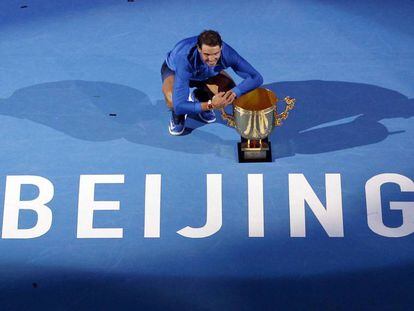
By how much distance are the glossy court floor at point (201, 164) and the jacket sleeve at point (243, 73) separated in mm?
519

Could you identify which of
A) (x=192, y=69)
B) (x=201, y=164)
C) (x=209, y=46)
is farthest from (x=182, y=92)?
(x=201, y=164)

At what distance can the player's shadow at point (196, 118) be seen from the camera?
285 inches

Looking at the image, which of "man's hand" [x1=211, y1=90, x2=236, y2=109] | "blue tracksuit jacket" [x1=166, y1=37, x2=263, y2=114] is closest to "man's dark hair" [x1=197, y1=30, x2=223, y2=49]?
"blue tracksuit jacket" [x1=166, y1=37, x2=263, y2=114]

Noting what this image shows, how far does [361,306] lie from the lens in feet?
20.7

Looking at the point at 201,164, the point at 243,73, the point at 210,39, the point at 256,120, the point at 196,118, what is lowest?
the point at 201,164

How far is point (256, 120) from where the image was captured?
270 inches

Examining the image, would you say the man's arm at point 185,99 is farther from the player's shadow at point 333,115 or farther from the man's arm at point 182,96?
the player's shadow at point 333,115

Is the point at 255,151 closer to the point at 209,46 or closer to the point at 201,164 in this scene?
the point at 201,164

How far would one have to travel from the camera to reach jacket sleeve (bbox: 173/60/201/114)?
6.77 meters

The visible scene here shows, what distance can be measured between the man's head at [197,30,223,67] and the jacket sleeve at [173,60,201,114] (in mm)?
154

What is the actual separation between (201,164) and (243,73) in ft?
2.13

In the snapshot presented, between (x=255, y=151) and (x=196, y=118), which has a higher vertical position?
(x=196, y=118)

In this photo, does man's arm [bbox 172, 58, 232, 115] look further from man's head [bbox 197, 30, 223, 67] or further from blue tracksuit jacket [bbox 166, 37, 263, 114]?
man's head [bbox 197, 30, 223, 67]

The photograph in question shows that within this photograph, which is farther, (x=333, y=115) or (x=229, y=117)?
(x=333, y=115)
